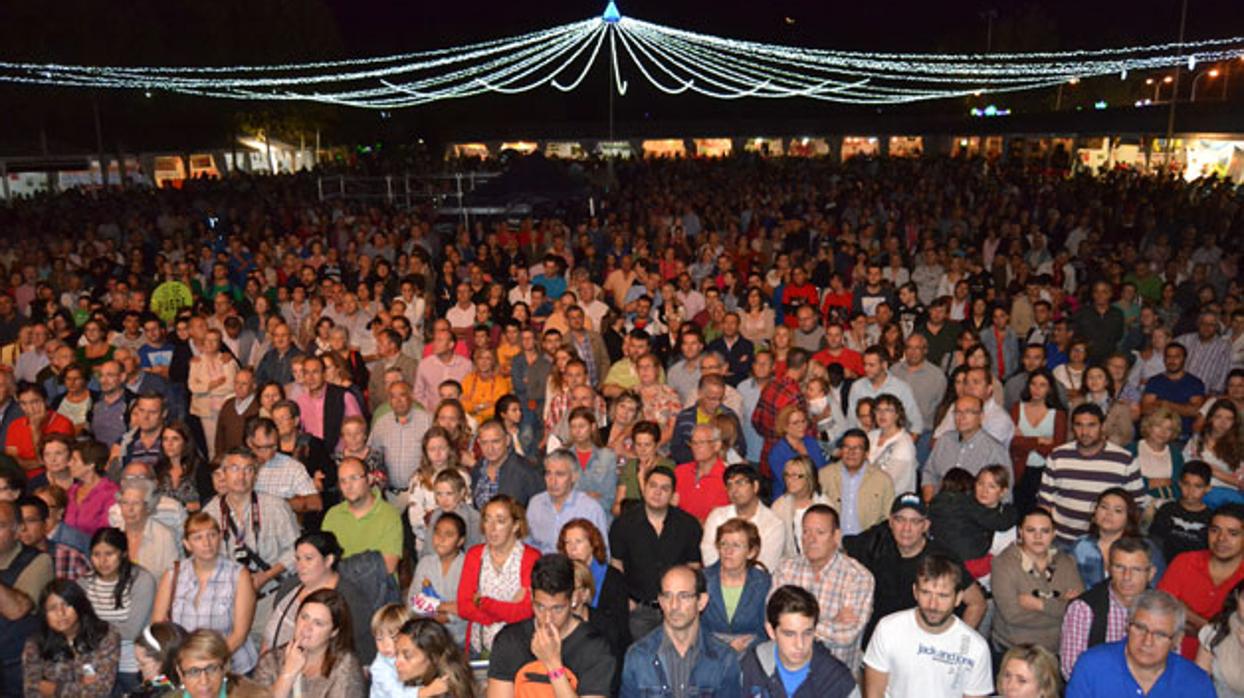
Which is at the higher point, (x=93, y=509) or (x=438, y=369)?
(x=438, y=369)

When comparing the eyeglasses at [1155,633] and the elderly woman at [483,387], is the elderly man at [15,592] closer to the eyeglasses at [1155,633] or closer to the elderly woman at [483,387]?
the elderly woman at [483,387]

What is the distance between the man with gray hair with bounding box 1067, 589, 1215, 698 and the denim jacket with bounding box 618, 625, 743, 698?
4.43 feet

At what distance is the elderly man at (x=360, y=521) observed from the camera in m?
5.18

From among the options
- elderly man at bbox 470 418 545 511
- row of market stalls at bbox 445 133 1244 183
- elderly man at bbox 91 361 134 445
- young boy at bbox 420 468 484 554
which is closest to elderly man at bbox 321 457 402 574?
young boy at bbox 420 468 484 554

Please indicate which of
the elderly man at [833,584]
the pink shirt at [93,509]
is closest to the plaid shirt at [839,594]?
the elderly man at [833,584]

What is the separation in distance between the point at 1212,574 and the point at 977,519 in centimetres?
108

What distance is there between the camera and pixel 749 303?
9125 mm

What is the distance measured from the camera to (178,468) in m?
5.95

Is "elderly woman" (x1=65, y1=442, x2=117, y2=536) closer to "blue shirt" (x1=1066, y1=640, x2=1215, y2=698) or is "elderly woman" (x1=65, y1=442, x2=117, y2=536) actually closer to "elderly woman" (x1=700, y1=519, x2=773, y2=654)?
"elderly woman" (x1=700, y1=519, x2=773, y2=654)

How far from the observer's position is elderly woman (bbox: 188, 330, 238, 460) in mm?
7914

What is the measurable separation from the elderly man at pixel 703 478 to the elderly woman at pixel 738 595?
3.38 feet

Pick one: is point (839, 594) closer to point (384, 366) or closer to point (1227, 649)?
point (1227, 649)

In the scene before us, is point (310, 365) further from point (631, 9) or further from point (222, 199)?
point (631, 9)

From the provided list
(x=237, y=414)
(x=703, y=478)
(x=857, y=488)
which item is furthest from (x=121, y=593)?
(x=857, y=488)
